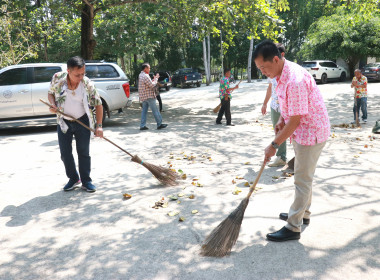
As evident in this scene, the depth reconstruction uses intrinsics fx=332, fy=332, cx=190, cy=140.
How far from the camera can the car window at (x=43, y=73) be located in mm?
9406

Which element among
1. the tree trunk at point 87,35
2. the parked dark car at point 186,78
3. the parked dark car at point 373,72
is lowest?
the parked dark car at point 373,72

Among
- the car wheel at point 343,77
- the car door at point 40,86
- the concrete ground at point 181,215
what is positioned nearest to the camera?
the concrete ground at point 181,215

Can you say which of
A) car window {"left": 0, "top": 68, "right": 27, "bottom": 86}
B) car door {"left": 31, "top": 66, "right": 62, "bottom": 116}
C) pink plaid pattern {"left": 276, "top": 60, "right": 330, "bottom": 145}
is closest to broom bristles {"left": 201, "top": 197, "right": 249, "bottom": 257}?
pink plaid pattern {"left": 276, "top": 60, "right": 330, "bottom": 145}

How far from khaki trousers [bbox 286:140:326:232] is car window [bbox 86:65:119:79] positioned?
823 centimetres

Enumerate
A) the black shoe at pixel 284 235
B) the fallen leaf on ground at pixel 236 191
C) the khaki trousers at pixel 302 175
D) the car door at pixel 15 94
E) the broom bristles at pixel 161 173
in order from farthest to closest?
the car door at pixel 15 94
the broom bristles at pixel 161 173
the fallen leaf on ground at pixel 236 191
the black shoe at pixel 284 235
the khaki trousers at pixel 302 175

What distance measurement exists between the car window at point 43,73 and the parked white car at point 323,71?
17.6 meters

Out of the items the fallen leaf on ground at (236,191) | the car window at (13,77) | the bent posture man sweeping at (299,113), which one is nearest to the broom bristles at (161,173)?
the fallen leaf on ground at (236,191)

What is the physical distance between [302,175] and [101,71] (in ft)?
27.7

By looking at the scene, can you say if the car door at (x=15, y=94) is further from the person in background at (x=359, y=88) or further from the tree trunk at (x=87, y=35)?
the person in background at (x=359, y=88)

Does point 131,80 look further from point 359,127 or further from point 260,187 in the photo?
point 260,187

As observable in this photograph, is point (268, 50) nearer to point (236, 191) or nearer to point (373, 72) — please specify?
point (236, 191)

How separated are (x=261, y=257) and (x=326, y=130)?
127 cm

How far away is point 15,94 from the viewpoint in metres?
9.16

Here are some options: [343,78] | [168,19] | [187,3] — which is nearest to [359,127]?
[187,3]
